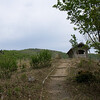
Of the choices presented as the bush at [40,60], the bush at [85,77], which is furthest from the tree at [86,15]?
Answer: the bush at [40,60]

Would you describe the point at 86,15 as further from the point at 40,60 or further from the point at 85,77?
the point at 40,60

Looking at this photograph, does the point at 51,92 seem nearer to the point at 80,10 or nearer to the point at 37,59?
the point at 80,10

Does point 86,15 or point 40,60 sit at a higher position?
point 86,15

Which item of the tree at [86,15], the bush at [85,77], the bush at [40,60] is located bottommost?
the bush at [85,77]

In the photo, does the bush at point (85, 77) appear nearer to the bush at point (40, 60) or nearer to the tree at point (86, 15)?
the tree at point (86, 15)

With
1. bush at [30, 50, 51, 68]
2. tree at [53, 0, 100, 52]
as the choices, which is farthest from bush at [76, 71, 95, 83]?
bush at [30, 50, 51, 68]

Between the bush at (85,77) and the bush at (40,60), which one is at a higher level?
the bush at (40,60)

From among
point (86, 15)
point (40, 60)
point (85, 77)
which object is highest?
point (86, 15)

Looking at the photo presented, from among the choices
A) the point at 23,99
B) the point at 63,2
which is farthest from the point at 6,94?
the point at 63,2

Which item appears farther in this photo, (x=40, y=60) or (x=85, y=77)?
(x=40, y=60)

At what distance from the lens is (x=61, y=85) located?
7434mm

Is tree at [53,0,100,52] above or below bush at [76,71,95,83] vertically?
above

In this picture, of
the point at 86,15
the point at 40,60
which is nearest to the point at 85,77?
the point at 86,15

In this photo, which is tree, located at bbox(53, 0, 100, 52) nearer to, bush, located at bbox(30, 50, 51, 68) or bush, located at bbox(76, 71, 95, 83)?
bush, located at bbox(76, 71, 95, 83)
